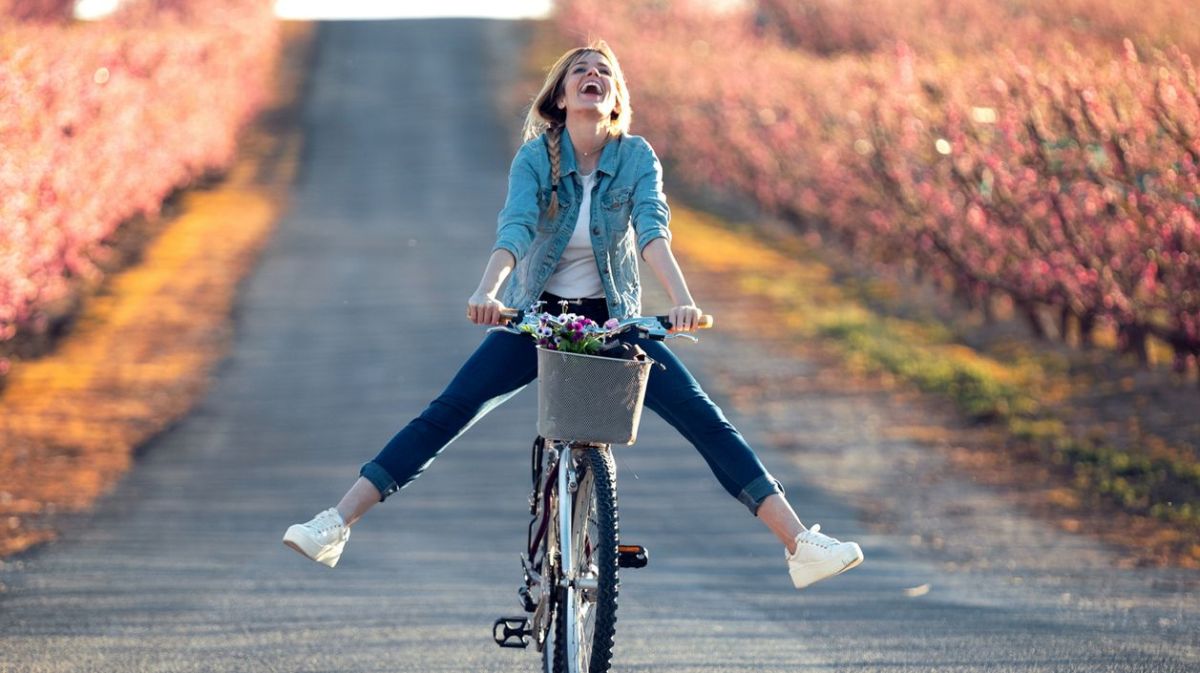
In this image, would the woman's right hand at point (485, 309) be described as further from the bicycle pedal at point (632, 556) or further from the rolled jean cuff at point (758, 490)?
the rolled jean cuff at point (758, 490)

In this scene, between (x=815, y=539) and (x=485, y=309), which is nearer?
(x=485, y=309)

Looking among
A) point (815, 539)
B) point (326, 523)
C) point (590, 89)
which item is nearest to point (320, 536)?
point (326, 523)

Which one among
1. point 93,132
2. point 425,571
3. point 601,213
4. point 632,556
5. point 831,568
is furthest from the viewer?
point 93,132

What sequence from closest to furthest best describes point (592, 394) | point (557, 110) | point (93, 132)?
point (592, 394), point (557, 110), point (93, 132)

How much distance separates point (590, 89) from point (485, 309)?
88 centimetres

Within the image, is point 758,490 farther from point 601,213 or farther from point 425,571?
point 425,571

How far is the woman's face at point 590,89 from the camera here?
5496 mm

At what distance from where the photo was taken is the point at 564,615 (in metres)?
5.16

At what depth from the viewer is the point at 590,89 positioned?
5535 millimetres

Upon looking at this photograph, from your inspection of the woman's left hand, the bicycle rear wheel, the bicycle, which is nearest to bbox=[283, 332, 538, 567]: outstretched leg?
the bicycle

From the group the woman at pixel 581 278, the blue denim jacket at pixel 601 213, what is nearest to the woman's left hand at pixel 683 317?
the woman at pixel 581 278

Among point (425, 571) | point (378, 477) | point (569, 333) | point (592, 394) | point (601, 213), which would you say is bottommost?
point (425, 571)

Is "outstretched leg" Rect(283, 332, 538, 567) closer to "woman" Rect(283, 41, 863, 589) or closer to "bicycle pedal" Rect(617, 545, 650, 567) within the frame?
"woman" Rect(283, 41, 863, 589)

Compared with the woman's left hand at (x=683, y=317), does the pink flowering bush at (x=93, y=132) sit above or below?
below
